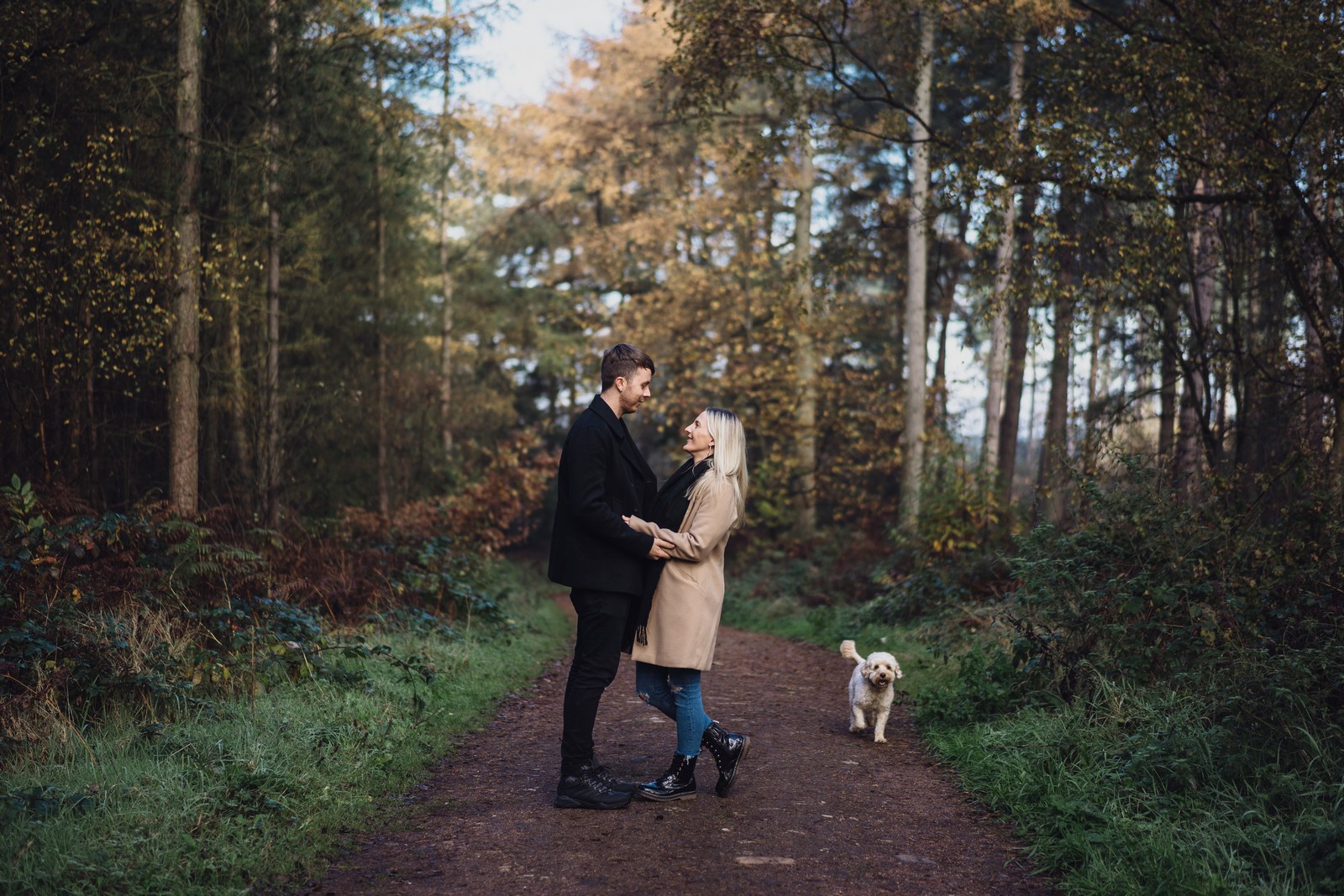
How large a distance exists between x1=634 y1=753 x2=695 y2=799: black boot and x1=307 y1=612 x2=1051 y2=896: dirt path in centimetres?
6

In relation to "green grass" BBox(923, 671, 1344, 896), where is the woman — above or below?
above

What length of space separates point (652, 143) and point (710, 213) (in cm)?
486

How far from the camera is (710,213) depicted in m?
22.2

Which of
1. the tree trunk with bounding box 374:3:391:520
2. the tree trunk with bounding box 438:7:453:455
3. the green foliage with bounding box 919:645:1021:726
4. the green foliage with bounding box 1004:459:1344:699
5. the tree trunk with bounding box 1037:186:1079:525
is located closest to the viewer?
the green foliage with bounding box 1004:459:1344:699

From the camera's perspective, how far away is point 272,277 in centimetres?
1534

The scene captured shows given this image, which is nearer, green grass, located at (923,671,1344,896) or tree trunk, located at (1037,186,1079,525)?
green grass, located at (923,671,1344,896)

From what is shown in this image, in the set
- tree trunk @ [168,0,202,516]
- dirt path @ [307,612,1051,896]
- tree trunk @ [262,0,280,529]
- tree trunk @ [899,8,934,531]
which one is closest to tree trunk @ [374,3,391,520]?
tree trunk @ [262,0,280,529]

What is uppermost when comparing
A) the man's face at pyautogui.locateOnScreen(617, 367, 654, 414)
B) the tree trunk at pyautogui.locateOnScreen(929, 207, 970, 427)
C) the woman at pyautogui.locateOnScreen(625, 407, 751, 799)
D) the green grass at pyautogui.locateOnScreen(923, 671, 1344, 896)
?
the tree trunk at pyautogui.locateOnScreen(929, 207, 970, 427)

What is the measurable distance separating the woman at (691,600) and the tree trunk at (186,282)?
7296 millimetres

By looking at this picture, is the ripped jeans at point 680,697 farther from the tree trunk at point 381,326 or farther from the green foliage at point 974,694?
the tree trunk at point 381,326

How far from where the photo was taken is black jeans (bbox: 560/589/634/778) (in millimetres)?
5449

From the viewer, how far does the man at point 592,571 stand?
5.38 metres

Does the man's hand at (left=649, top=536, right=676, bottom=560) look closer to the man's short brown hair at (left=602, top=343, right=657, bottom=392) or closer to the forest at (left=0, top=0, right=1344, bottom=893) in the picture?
the man's short brown hair at (left=602, top=343, right=657, bottom=392)

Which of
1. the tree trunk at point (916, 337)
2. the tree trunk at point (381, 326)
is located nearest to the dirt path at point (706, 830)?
the tree trunk at point (916, 337)
